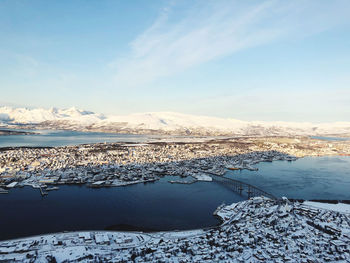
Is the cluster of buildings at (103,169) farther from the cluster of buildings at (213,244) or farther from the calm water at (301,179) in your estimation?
the cluster of buildings at (213,244)

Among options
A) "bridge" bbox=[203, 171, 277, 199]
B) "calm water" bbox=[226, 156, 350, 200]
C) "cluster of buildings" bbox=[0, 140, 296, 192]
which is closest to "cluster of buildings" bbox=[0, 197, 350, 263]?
"bridge" bbox=[203, 171, 277, 199]

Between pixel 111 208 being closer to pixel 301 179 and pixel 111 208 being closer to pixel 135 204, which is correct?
pixel 135 204

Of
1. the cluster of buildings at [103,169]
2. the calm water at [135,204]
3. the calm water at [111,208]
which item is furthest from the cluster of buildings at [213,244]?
the cluster of buildings at [103,169]

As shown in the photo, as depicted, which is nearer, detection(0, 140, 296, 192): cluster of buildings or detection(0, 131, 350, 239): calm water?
detection(0, 131, 350, 239): calm water

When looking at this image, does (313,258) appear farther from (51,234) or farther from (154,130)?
(154,130)

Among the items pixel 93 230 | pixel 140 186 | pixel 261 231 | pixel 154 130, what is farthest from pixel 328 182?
pixel 154 130

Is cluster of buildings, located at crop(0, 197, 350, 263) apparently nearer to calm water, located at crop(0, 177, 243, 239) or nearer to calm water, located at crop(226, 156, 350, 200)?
calm water, located at crop(0, 177, 243, 239)
